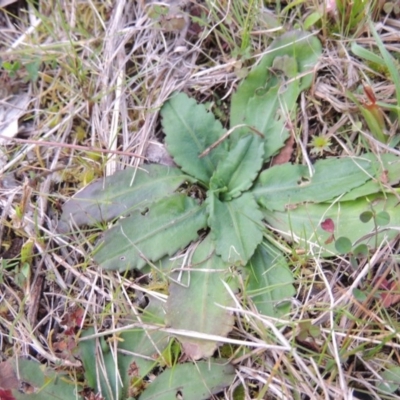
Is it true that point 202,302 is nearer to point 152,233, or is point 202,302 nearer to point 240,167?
point 152,233

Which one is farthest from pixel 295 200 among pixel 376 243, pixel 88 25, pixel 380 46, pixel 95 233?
pixel 88 25

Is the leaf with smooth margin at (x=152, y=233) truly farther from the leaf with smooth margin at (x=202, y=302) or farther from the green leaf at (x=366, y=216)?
the green leaf at (x=366, y=216)

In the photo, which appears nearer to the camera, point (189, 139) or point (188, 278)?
point (188, 278)

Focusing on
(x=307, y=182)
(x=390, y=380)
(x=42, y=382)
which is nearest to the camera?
(x=390, y=380)

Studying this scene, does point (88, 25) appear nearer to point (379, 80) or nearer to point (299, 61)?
point (299, 61)

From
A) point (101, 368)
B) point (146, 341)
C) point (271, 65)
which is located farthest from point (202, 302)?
point (271, 65)
